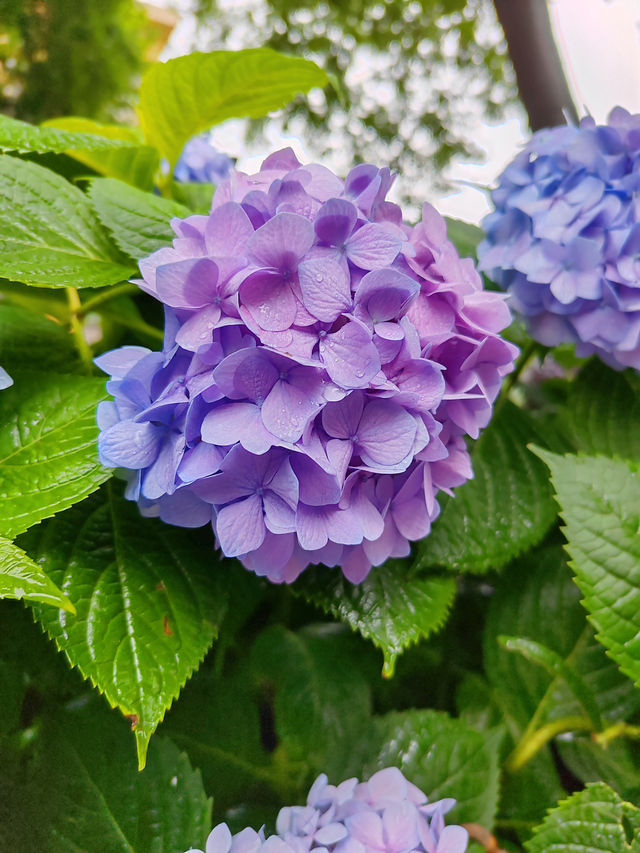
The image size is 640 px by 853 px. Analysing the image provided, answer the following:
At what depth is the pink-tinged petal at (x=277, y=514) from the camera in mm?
292

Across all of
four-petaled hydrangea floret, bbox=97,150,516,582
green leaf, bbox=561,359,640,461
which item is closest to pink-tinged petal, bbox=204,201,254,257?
four-petaled hydrangea floret, bbox=97,150,516,582

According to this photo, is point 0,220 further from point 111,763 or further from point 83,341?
point 111,763

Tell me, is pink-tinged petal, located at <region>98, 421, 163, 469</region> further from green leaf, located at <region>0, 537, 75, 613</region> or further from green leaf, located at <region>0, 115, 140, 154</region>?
green leaf, located at <region>0, 115, 140, 154</region>

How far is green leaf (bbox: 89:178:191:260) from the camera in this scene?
405 mm

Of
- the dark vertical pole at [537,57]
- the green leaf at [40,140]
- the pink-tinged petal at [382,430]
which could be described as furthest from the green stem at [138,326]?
the dark vertical pole at [537,57]

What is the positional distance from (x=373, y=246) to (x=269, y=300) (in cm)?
6

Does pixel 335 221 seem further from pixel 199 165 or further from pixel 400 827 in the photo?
pixel 199 165

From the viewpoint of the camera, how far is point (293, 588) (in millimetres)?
388

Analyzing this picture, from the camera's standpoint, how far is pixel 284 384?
298 millimetres

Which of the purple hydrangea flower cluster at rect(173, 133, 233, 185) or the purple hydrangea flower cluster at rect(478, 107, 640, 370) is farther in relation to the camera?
the purple hydrangea flower cluster at rect(173, 133, 233, 185)

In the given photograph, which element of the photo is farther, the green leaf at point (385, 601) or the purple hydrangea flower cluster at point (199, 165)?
the purple hydrangea flower cluster at point (199, 165)

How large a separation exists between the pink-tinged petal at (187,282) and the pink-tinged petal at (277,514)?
0.32 ft

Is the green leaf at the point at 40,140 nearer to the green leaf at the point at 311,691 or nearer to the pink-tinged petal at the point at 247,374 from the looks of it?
the pink-tinged petal at the point at 247,374

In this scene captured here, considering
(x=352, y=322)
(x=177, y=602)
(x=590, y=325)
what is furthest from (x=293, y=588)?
(x=590, y=325)
